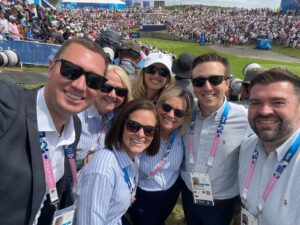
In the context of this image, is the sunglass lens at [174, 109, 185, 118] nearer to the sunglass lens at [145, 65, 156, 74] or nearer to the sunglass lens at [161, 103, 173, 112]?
the sunglass lens at [161, 103, 173, 112]

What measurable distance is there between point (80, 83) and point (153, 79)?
6.40 ft

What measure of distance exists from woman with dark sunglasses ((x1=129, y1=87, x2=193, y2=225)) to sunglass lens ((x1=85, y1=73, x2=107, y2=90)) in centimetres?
121

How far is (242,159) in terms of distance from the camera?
2.92 meters

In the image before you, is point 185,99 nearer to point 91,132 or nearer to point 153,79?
point 153,79

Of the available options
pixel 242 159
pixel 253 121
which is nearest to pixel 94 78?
pixel 253 121

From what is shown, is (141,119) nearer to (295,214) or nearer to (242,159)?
(242,159)

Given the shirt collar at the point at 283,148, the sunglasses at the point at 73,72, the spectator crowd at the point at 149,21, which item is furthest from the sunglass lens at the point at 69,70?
the spectator crowd at the point at 149,21

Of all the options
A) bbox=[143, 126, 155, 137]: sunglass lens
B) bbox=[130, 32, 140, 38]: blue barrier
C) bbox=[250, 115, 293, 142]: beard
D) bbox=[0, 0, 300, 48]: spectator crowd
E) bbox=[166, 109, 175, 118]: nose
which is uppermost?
bbox=[250, 115, 293, 142]: beard

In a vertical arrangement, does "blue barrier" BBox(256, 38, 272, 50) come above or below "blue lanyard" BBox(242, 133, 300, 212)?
below

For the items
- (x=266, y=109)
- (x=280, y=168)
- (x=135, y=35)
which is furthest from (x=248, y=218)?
(x=135, y=35)

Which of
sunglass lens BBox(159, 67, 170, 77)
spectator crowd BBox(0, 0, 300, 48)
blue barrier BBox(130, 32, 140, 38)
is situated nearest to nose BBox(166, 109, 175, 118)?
sunglass lens BBox(159, 67, 170, 77)

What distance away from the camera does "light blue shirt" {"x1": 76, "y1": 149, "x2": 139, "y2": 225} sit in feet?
7.77

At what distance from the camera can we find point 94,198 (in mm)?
2365

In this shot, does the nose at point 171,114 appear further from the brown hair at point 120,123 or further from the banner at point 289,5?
the banner at point 289,5
